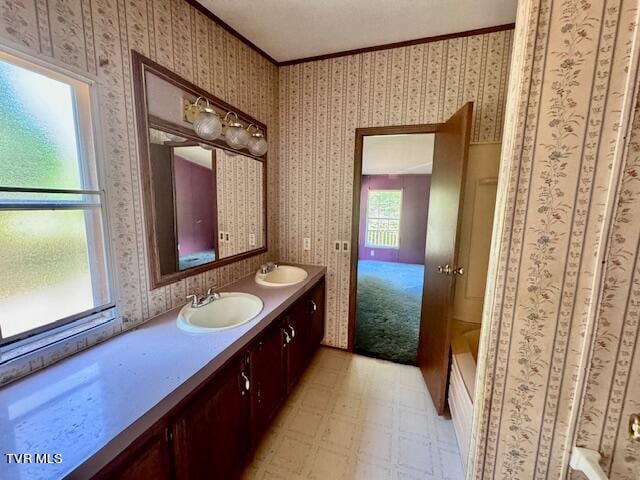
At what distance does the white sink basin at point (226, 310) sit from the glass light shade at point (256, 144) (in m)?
1.08

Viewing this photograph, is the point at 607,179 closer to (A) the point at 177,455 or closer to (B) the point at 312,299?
(A) the point at 177,455

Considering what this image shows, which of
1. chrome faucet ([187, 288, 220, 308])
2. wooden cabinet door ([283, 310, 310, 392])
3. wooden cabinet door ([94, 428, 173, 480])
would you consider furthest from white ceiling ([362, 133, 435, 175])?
wooden cabinet door ([94, 428, 173, 480])

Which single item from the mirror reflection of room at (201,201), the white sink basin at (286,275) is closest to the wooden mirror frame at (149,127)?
the mirror reflection of room at (201,201)

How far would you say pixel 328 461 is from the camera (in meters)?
1.46

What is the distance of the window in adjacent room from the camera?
21.2 feet

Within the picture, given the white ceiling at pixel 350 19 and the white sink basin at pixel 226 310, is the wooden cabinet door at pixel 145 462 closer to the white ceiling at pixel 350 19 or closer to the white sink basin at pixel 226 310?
the white sink basin at pixel 226 310

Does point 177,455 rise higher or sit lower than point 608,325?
lower

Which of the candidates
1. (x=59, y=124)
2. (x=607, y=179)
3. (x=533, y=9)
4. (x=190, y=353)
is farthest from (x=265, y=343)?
(x=533, y=9)

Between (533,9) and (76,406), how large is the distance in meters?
1.76

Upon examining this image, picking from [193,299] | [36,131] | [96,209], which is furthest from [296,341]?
[36,131]

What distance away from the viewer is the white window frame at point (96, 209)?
896mm

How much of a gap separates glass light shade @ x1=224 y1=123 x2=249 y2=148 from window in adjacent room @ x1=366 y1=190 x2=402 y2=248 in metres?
5.11

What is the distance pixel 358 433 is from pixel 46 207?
1964mm

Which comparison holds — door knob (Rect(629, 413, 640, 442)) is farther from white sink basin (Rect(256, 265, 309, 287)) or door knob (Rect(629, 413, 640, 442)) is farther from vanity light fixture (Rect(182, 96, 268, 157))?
vanity light fixture (Rect(182, 96, 268, 157))
